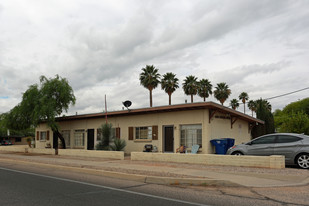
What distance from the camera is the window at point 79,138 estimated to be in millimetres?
25031

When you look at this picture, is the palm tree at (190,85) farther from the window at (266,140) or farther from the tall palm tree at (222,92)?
the window at (266,140)

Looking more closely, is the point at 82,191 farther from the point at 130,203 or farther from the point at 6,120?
the point at 6,120

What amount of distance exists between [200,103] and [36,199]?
11.4 m

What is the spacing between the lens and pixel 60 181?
986 cm

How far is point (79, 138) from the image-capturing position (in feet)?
83.5

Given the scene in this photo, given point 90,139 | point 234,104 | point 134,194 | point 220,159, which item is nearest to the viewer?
point 134,194

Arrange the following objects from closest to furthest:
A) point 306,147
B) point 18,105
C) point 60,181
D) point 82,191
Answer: point 82,191 → point 60,181 → point 306,147 → point 18,105

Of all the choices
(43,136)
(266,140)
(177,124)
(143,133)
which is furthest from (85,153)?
(266,140)

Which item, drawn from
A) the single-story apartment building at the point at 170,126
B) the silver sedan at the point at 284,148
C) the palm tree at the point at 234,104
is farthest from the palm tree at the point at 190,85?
the silver sedan at the point at 284,148

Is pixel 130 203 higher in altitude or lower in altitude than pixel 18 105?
lower

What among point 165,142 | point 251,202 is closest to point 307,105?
point 165,142

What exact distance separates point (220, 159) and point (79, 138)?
15.3 m

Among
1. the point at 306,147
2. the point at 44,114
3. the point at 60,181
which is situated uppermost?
the point at 44,114

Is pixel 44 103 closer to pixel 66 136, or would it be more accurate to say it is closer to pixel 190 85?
pixel 66 136
